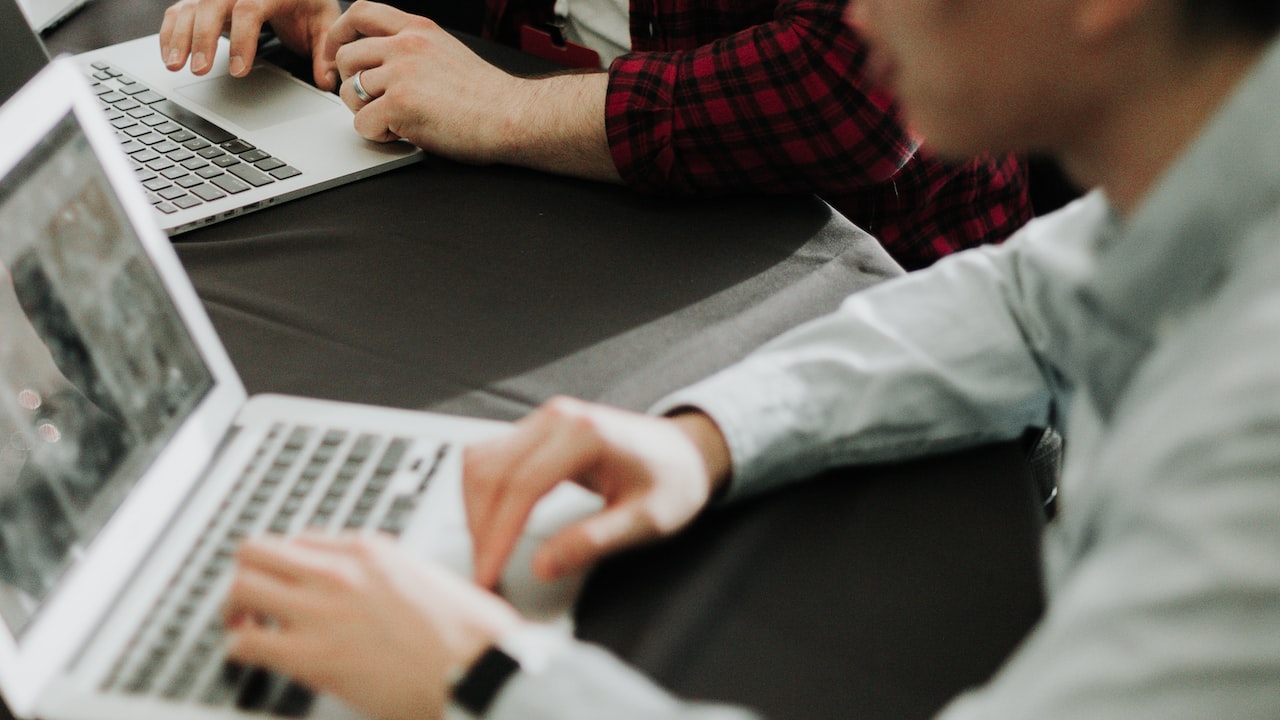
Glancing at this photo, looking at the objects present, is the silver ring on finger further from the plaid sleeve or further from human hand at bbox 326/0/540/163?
the plaid sleeve

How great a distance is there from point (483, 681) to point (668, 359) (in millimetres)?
325

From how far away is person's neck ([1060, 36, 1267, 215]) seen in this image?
18.9 inches

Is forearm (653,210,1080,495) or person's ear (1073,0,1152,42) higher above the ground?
person's ear (1073,0,1152,42)

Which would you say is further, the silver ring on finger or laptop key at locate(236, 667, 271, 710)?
the silver ring on finger

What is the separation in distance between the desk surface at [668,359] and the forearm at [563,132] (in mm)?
17

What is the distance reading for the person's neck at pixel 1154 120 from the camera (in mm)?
479

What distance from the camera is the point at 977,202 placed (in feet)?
3.53

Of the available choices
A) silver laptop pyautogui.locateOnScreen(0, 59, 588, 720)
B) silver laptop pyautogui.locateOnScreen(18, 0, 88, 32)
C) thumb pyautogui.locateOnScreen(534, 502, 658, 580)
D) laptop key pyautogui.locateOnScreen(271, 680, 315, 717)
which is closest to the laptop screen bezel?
silver laptop pyautogui.locateOnScreen(0, 59, 588, 720)

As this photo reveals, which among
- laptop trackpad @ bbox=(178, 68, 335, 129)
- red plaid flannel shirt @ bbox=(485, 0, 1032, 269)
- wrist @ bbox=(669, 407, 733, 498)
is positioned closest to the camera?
wrist @ bbox=(669, 407, 733, 498)

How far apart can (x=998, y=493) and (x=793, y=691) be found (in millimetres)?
199

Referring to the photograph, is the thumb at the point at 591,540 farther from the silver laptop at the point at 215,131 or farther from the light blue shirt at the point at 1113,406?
the silver laptop at the point at 215,131

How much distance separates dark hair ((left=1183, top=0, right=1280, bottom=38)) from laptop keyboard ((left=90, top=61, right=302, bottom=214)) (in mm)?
727

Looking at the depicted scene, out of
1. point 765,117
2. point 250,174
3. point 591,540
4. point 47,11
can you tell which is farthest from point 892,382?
point 47,11

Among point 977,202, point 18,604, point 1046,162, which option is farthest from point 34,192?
point 1046,162
